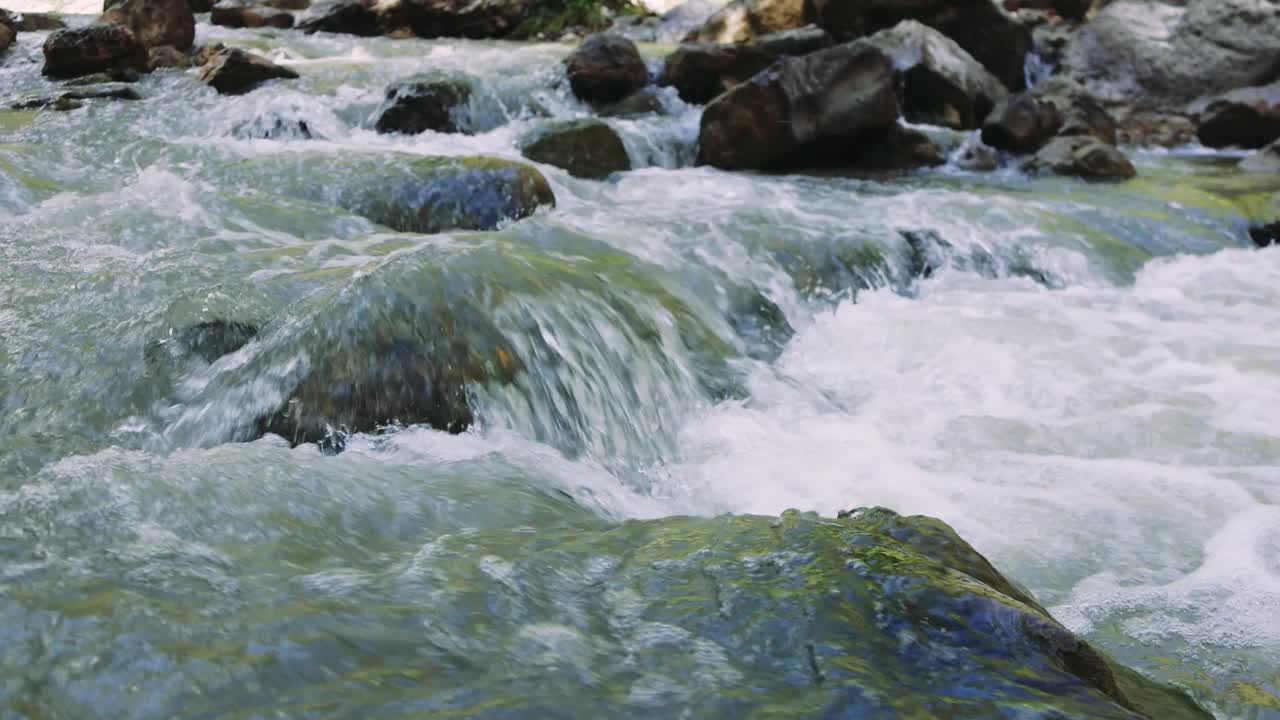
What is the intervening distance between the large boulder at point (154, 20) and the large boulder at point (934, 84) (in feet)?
25.8

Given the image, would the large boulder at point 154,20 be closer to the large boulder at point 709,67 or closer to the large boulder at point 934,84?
the large boulder at point 709,67

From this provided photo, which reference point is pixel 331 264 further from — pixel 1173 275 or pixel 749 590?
pixel 1173 275

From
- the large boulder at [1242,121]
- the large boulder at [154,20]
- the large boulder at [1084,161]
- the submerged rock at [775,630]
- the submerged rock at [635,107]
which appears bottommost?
the large boulder at [1242,121]

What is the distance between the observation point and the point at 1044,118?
10.1 metres

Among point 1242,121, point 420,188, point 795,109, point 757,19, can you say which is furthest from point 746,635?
point 757,19

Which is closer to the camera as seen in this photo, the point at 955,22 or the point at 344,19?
the point at 955,22

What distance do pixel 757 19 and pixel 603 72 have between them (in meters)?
4.56

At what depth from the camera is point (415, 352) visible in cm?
335

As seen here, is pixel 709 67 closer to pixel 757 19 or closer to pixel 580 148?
pixel 580 148

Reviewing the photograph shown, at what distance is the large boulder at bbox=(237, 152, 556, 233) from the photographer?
220 inches

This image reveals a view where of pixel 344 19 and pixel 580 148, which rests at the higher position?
pixel 580 148

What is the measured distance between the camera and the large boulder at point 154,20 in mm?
11102

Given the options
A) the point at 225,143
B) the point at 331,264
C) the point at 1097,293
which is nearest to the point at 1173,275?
the point at 1097,293

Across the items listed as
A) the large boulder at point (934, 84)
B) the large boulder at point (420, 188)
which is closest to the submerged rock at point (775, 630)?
the large boulder at point (420, 188)
